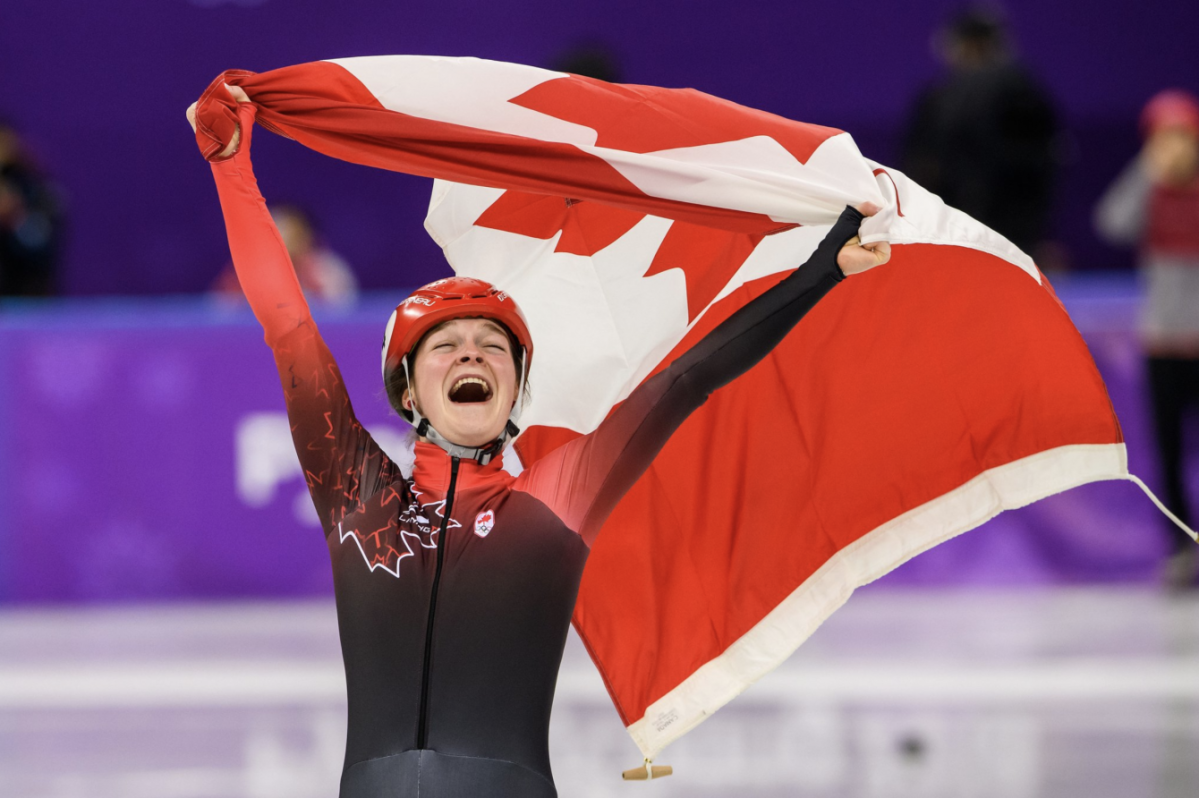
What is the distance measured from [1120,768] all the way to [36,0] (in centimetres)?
960

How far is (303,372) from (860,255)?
110 cm

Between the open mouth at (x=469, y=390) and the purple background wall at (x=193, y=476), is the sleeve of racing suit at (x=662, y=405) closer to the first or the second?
the open mouth at (x=469, y=390)

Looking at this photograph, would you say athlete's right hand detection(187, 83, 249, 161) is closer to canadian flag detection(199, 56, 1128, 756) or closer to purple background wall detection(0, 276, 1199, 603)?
canadian flag detection(199, 56, 1128, 756)

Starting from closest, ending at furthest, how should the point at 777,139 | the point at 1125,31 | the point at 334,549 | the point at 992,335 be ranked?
the point at 334,549 < the point at 777,139 < the point at 992,335 < the point at 1125,31

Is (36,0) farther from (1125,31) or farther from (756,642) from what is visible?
(756,642)

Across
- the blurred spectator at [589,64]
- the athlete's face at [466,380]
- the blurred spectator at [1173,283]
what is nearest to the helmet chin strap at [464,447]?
the athlete's face at [466,380]

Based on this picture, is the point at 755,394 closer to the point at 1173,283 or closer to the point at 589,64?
the point at 589,64

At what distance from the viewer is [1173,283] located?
24.4 ft

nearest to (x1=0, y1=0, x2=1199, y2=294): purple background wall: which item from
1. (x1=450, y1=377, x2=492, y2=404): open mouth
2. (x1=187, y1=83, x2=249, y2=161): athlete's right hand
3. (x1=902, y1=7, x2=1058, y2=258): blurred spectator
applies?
(x1=902, y1=7, x2=1058, y2=258): blurred spectator

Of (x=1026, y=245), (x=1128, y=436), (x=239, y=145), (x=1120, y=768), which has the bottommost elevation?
(x=1120, y=768)

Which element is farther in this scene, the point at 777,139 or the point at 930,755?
the point at 930,755

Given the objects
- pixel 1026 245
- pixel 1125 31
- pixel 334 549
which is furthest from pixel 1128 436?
pixel 334 549

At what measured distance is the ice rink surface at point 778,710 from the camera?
4609mm

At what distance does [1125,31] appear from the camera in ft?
36.4
